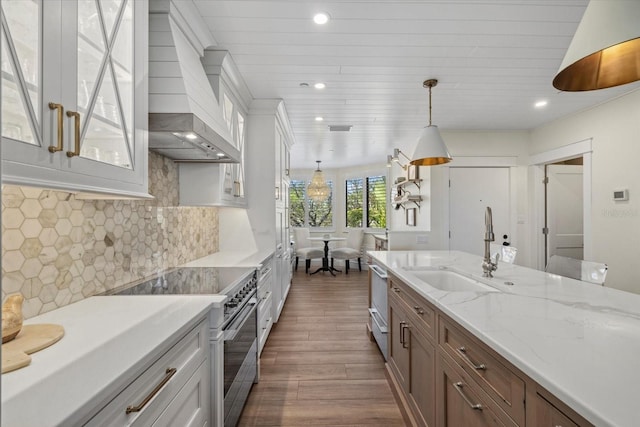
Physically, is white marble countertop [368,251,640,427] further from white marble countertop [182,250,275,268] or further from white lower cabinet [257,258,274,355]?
white lower cabinet [257,258,274,355]

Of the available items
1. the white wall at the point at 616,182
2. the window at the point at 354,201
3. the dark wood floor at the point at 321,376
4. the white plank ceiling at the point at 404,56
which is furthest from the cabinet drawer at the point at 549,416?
the window at the point at 354,201

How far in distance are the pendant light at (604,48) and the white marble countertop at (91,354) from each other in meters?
1.57

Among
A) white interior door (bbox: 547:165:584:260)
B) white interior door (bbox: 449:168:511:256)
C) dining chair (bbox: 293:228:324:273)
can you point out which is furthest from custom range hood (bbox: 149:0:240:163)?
dining chair (bbox: 293:228:324:273)

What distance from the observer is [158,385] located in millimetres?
1112

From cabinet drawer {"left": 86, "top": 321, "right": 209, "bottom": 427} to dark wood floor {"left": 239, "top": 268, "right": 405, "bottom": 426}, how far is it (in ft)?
3.18

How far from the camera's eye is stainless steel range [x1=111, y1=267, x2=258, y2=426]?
1.74 metres

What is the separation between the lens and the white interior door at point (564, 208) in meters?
4.54

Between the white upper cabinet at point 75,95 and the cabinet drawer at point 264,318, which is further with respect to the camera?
the cabinet drawer at point 264,318

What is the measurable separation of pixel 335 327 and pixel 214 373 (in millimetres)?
2263

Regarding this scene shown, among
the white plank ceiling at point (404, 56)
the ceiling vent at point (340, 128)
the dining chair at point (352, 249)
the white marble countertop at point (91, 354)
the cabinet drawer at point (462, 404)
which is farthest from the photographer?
the dining chair at point (352, 249)

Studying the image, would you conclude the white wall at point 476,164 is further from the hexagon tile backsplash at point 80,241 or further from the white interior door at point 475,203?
the hexagon tile backsplash at point 80,241

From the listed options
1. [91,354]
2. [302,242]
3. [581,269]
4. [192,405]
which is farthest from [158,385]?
[302,242]

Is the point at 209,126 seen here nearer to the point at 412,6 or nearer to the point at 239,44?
the point at 239,44

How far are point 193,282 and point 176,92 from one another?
3.39 ft
